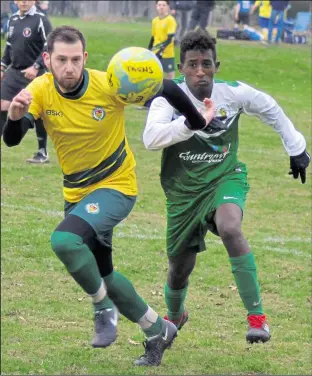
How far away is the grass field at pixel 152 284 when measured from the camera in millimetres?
6637

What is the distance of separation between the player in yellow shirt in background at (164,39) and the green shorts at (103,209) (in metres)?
12.9

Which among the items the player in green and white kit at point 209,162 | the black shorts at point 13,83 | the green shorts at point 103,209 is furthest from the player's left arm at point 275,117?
the black shorts at point 13,83

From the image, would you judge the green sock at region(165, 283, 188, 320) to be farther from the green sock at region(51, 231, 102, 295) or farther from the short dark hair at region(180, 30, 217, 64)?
the short dark hair at region(180, 30, 217, 64)

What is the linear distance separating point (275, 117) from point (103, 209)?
4.50 ft

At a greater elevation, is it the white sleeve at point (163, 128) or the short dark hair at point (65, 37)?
the short dark hair at point (65, 37)

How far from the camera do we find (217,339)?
280 inches

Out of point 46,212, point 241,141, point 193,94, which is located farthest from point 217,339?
point 241,141

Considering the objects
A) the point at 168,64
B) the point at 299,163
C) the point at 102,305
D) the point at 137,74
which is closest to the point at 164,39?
the point at 168,64

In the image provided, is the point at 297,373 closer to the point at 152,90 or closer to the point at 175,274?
the point at 175,274

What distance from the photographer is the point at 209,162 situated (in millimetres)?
6477

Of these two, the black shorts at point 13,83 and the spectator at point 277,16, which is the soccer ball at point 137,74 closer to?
the black shorts at point 13,83

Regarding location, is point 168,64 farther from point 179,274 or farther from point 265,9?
point 179,274

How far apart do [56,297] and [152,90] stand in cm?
283

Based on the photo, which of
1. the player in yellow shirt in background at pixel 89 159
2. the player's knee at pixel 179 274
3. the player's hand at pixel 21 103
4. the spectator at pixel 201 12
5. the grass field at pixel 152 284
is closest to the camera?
the player's hand at pixel 21 103
